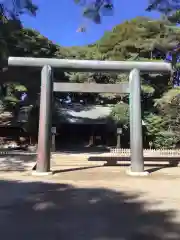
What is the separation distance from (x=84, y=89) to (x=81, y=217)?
7.44 m

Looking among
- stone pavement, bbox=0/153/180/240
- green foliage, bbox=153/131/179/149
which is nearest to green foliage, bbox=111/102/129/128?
green foliage, bbox=153/131/179/149

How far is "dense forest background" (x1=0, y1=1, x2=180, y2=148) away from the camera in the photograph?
953 inches

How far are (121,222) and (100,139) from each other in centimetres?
2494

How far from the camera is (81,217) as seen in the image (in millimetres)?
5637

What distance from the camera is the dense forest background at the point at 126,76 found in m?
24.2

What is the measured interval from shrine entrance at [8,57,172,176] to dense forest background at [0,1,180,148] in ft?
31.5

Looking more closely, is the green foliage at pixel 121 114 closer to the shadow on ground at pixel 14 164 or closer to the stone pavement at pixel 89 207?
the shadow on ground at pixel 14 164

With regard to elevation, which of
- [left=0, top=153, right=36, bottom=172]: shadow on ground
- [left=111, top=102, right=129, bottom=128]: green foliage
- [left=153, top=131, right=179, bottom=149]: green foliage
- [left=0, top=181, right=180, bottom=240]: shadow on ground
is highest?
[left=111, top=102, right=129, bottom=128]: green foliage

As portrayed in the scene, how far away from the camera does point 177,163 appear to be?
14.6 metres

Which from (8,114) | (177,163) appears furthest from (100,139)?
(177,163)

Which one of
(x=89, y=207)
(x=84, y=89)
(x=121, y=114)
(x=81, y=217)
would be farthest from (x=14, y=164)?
(x=121, y=114)

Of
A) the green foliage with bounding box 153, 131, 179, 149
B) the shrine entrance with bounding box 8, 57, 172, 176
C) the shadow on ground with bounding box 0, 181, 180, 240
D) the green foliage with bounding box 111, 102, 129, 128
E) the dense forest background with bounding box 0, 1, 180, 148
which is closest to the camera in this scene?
the shadow on ground with bounding box 0, 181, 180, 240

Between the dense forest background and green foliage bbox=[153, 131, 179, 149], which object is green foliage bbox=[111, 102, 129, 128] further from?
green foliage bbox=[153, 131, 179, 149]

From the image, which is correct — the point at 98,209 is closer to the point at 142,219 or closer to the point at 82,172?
the point at 142,219
